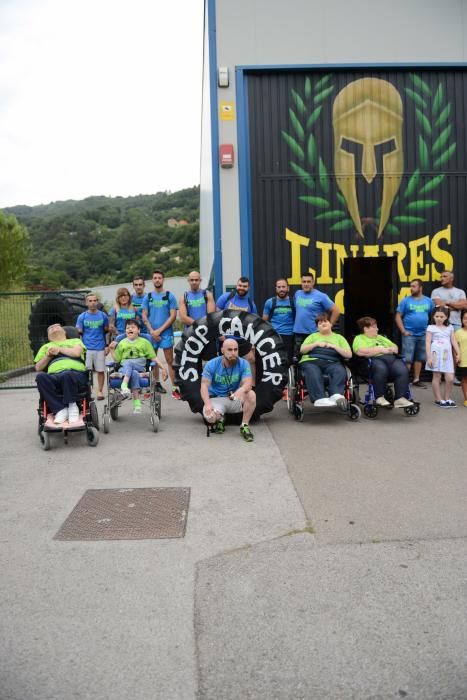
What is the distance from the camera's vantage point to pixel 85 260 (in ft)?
237

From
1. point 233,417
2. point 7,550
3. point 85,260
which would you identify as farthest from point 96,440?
point 85,260

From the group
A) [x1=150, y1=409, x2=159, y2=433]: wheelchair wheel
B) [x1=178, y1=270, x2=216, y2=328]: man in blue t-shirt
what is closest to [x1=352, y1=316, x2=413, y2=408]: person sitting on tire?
[x1=178, y1=270, x2=216, y2=328]: man in blue t-shirt

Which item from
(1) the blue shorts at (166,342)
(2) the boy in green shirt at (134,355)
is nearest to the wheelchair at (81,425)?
(2) the boy in green shirt at (134,355)

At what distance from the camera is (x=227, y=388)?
8.23m

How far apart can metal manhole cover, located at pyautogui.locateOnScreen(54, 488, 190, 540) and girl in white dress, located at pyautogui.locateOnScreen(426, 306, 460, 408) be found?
4.91 meters

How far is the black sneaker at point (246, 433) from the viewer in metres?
7.62

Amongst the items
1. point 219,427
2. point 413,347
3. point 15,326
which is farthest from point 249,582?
point 15,326

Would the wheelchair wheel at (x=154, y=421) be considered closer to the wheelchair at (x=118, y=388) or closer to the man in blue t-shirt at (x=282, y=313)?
the wheelchair at (x=118, y=388)

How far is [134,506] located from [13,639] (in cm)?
209

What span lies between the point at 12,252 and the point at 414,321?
51.2m

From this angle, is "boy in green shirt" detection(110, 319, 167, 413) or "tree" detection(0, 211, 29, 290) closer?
"boy in green shirt" detection(110, 319, 167, 413)

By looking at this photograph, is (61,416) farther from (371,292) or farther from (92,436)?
(371,292)

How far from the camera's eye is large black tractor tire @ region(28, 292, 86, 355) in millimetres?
12703

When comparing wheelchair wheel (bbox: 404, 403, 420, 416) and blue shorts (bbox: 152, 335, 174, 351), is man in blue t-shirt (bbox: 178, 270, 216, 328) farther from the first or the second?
wheelchair wheel (bbox: 404, 403, 420, 416)
